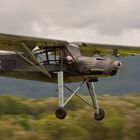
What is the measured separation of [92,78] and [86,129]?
24140mm

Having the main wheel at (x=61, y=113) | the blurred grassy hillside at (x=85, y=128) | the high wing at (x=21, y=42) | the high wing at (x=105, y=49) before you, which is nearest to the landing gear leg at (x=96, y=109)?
the high wing at (x=105, y=49)

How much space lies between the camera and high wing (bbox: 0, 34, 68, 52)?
83.2 ft

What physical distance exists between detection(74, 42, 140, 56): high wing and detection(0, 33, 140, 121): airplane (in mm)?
1163

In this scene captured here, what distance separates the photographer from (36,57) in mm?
26422

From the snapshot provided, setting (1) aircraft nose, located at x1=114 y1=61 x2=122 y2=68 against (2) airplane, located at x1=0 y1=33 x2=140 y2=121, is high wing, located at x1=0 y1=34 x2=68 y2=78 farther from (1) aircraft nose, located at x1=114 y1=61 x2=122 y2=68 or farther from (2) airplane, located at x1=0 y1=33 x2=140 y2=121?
(1) aircraft nose, located at x1=114 y1=61 x2=122 y2=68

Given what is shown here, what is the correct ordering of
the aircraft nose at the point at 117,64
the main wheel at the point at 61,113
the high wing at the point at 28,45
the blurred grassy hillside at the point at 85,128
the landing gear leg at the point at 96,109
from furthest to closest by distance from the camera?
the blurred grassy hillside at the point at 85,128 < the landing gear leg at the point at 96,109 < the high wing at the point at 28,45 < the aircraft nose at the point at 117,64 < the main wheel at the point at 61,113

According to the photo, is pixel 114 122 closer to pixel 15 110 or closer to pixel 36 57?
pixel 36 57

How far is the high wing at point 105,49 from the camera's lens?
2881 cm

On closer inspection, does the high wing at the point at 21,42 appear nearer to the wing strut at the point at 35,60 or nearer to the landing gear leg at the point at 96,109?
the wing strut at the point at 35,60

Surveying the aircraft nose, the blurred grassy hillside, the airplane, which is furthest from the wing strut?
the blurred grassy hillside

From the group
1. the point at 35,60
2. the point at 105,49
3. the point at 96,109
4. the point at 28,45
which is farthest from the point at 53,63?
the point at 105,49

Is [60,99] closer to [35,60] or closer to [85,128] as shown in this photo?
[35,60]

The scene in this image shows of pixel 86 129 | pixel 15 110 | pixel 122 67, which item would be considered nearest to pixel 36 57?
pixel 122 67

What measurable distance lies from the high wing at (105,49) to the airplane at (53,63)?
1.16 metres
